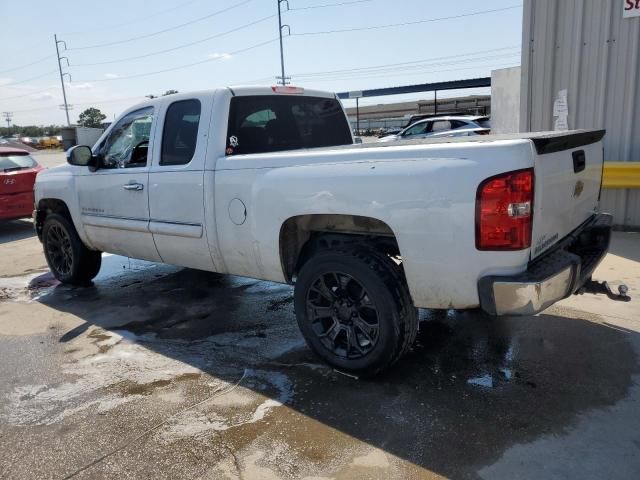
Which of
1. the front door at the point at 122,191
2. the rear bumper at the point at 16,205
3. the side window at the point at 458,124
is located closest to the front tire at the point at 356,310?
the front door at the point at 122,191

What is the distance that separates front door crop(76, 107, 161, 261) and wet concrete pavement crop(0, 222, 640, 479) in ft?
2.39

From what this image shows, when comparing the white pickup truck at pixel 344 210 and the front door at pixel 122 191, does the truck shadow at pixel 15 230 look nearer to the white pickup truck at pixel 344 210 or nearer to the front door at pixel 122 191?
the front door at pixel 122 191

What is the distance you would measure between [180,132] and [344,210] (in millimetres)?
1999

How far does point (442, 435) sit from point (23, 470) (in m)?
2.22

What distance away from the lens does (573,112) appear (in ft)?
25.3

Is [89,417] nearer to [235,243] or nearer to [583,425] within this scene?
[235,243]

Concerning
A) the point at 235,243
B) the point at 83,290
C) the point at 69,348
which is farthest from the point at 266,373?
the point at 83,290

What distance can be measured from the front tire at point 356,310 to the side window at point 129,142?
2177 millimetres

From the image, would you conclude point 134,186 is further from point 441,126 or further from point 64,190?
point 441,126

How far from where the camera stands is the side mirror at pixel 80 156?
5270mm

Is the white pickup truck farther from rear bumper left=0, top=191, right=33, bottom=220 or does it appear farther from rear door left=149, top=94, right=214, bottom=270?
rear bumper left=0, top=191, right=33, bottom=220

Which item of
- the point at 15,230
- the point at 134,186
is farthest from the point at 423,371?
the point at 15,230

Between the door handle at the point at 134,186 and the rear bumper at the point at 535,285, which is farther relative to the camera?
the door handle at the point at 134,186

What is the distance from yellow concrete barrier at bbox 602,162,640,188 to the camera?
710cm
